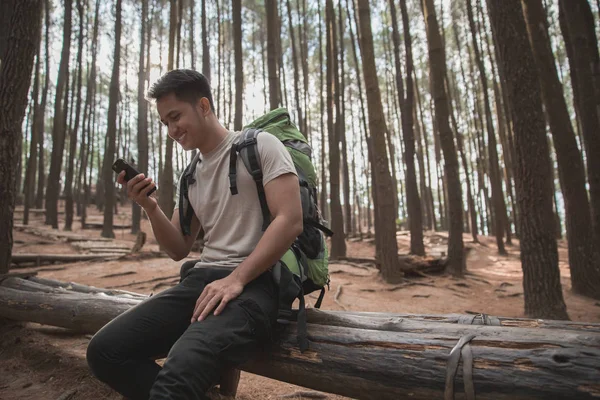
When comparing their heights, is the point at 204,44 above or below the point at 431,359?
above

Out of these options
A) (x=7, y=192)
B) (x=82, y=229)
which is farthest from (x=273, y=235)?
(x=82, y=229)

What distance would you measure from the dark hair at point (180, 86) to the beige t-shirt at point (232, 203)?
0.27 metres

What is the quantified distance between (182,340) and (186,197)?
865 millimetres

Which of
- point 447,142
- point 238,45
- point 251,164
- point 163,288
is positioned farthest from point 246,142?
point 447,142

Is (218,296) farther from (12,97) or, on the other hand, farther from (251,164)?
(12,97)

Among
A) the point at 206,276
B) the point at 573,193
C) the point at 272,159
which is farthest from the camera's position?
the point at 573,193

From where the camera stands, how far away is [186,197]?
6.56ft

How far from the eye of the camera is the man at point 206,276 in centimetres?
134

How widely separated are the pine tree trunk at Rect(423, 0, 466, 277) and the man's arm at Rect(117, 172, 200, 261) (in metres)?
6.16

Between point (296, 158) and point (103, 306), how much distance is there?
1821mm

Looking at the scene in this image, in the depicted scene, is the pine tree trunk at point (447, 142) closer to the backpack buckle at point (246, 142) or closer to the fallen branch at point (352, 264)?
the fallen branch at point (352, 264)

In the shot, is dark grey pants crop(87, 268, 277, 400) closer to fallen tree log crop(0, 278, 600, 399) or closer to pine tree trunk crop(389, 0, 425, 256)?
fallen tree log crop(0, 278, 600, 399)

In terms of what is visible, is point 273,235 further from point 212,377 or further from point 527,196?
point 527,196

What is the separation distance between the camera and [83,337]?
10.1 ft
